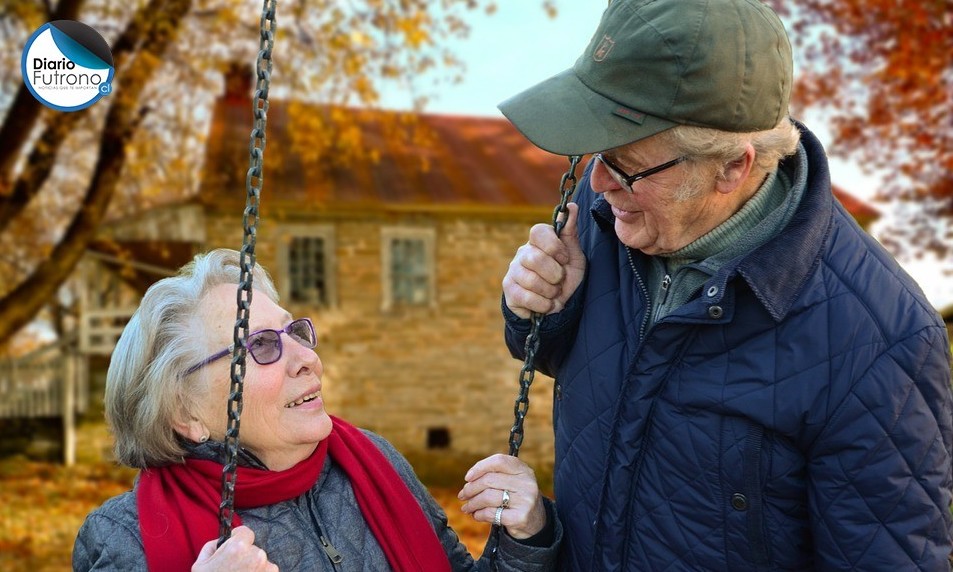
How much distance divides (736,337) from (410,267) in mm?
12629

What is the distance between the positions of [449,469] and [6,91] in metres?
8.60

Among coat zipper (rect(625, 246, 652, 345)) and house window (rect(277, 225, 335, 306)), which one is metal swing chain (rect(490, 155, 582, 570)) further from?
house window (rect(277, 225, 335, 306))

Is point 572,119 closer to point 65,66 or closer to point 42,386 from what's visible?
point 65,66

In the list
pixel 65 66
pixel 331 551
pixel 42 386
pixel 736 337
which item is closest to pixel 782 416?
pixel 736 337

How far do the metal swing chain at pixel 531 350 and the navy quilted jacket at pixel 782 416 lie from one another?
0.48 feet

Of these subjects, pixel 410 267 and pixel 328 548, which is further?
pixel 410 267

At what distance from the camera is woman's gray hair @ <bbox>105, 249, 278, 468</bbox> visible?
2119 mm

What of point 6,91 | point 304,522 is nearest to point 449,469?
point 6,91

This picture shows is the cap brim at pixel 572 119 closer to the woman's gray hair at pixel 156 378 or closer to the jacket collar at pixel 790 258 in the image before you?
the jacket collar at pixel 790 258

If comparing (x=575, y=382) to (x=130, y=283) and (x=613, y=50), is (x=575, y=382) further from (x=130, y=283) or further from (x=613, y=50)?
(x=130, y=283)

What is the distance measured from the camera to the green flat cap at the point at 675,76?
1.72m

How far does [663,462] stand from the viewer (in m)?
Result: 1.89

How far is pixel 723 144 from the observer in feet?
5.84

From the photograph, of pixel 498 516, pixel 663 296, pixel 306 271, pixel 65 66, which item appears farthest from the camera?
pixel 306 271
